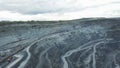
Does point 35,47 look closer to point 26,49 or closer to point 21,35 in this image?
point 26,49

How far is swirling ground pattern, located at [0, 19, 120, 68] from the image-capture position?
66.3ft

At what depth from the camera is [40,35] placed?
30.3 metres

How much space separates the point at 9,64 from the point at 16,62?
641 mm

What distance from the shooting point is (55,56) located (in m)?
22.0

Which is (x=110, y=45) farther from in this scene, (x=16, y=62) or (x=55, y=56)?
(x=16, y=62)

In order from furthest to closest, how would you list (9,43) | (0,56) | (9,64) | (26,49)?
(9,43), (26,49), (0,56), (9,64)

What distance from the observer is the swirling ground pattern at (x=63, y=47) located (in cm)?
2022

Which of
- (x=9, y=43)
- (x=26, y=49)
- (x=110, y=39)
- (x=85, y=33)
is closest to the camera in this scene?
(x=26, y=49)

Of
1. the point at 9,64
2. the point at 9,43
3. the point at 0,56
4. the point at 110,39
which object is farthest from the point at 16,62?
the point at 110,39

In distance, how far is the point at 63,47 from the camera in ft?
83.0

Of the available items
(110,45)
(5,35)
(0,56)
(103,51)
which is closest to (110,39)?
(110,45)

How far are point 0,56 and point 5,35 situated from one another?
9324mm

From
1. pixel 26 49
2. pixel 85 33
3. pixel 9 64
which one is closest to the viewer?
pixel 9 64

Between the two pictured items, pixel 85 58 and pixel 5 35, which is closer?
pixel 85 58
